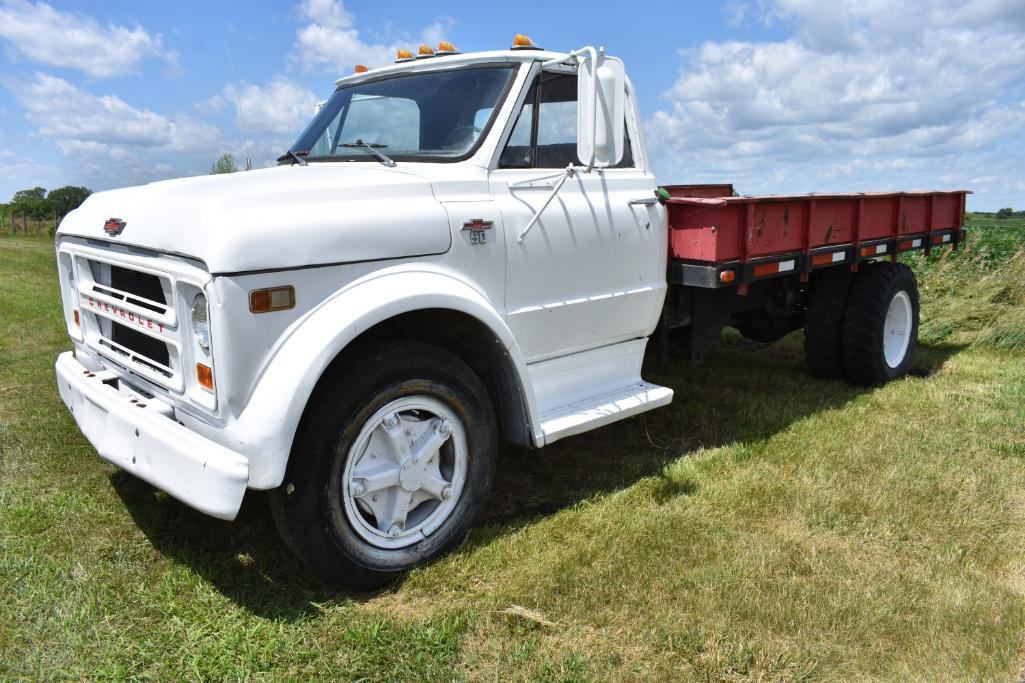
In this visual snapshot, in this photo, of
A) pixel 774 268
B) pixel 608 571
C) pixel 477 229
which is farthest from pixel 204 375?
pixel 774 268

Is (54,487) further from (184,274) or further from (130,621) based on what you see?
(184,274)

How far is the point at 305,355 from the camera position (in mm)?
2842

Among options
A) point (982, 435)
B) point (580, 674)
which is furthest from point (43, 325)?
point (982, 435)

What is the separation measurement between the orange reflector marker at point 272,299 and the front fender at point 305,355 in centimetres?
9

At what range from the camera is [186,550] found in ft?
11.4

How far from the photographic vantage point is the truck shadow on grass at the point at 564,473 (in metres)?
3.32

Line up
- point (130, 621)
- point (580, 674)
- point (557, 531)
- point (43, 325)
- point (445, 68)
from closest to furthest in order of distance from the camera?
point (580, 674), point (130, 621), point (557, 531), point (445, 68), point (43, 325)

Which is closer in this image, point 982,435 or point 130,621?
point 130,621

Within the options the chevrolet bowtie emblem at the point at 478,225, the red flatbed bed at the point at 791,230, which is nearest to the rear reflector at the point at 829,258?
the red flatbed bed at the point at 791,230

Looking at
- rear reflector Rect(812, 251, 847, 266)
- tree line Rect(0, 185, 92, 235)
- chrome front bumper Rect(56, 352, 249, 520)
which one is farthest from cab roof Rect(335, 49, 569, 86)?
tree line Rect(0, 185, 92, 235)

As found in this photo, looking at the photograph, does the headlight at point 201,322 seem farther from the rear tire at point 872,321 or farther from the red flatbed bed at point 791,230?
the rear tire at point 872,321

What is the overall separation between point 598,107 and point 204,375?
1984mm

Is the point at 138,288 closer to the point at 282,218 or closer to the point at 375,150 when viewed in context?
the point at 282,218

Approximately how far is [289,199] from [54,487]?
7.40ft
